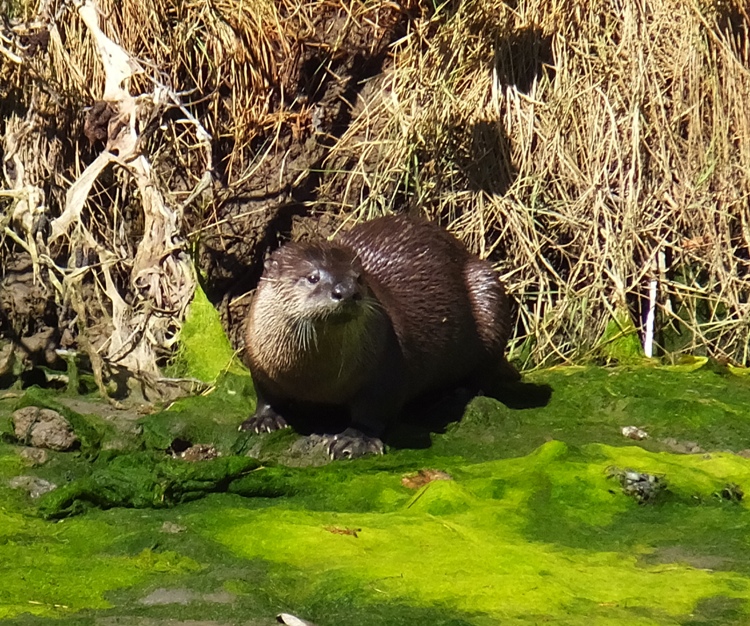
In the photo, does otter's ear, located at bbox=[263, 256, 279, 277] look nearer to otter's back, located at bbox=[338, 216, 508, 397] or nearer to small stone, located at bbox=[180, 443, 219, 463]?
otter's back, located at bbox=[338, 216, 508, 397]

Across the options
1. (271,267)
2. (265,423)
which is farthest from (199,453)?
(271,267)

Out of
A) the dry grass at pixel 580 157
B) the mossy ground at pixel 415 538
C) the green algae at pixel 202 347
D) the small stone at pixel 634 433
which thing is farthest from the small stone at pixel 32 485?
the dry grass at pixel 580 157

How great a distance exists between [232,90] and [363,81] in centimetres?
58

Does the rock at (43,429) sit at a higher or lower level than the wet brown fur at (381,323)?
lower

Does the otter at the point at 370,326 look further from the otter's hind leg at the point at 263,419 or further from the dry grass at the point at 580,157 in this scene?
the dry grass at the point at 580,157

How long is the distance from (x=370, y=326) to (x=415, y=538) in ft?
3.65

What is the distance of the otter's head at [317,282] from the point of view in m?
3.35

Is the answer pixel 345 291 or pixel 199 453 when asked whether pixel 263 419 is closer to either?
pixel 199 453

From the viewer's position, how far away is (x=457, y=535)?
2576mm

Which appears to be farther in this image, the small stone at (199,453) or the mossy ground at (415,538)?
the small stone at (199,453)

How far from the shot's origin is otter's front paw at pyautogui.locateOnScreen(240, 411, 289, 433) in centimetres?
358

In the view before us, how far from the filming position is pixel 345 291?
3.32 m

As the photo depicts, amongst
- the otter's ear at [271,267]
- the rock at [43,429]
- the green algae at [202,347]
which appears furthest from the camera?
the green algae at [202,347]

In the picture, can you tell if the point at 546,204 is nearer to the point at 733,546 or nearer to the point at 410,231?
the point at 410,231
